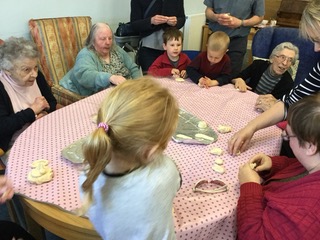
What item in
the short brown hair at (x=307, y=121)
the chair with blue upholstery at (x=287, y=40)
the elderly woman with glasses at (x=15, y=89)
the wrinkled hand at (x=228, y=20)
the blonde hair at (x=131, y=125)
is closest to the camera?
the blonde hair at (x=131, y=125)

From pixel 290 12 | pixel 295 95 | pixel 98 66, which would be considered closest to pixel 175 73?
pixel 98 66

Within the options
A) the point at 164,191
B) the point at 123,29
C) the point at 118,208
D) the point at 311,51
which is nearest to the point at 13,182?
the point at 118,208

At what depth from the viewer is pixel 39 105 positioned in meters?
1.81

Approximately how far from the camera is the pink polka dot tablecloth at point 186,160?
102 centimetres

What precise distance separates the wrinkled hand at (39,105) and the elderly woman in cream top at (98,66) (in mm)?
454

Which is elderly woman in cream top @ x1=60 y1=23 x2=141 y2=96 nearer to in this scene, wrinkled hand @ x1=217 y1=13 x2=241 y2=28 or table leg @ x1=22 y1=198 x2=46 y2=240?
wrinkled hand @ x1=217 y1=13 x2=241 y2=28

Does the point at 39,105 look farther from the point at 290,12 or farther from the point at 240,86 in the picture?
the point at 290,12

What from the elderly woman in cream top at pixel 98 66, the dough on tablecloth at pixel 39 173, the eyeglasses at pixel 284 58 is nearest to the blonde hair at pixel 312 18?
the eyeglasses at pixel 284 58

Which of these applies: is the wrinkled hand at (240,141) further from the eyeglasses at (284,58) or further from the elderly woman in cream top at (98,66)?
the eyeglasses at (284,58)

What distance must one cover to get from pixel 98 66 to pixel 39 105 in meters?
0.67

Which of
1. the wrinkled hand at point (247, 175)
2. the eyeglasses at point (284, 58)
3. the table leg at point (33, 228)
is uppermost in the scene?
the eyeglasses at point (284, 58)

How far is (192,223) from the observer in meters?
0.98

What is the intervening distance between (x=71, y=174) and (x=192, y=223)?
50cm

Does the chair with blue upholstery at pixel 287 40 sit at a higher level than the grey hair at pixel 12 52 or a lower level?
lower
